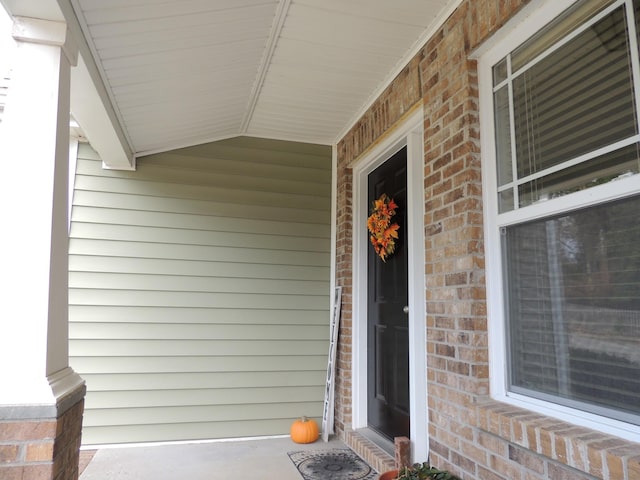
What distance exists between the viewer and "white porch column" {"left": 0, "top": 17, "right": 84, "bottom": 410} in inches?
60.4

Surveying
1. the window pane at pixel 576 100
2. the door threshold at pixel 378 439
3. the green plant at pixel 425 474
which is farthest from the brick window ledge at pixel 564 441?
the door threshold at pixel 378 439

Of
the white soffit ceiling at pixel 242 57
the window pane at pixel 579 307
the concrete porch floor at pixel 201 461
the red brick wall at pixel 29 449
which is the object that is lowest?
the concrete porch floor at pixel 201 461

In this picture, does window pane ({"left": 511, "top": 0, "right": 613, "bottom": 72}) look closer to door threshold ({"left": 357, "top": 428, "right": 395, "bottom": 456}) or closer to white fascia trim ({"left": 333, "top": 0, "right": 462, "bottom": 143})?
white fascia trim ({"left": 333, "top": 0, "right": 462, "bottom": 143})

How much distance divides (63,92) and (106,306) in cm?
209

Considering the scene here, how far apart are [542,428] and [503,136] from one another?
1167mm

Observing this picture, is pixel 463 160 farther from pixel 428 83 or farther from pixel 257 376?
pixel 257 376

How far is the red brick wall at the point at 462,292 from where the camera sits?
158 cm

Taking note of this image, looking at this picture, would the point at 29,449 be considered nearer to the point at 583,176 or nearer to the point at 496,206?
the point at 496,206

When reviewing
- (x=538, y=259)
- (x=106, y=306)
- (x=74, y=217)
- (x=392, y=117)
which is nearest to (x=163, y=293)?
(x=106, y=306)

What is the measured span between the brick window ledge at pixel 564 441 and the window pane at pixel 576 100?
92 centimetres

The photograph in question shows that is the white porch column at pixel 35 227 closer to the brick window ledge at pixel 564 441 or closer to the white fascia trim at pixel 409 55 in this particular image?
the brick window ledge at pixel 564 441

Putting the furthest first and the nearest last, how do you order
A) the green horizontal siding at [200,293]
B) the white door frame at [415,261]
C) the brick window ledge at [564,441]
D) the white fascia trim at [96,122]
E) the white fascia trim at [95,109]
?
1. the green horizontal siding at [200,293]
2. the white door frame at [415,261]
3. the white fascia trim at [96,122]
4. the white fascia trim at [95,109]
5. the brick window ledge at [564,441]

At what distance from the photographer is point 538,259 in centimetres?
172

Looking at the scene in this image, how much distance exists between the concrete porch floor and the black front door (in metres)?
0.53
